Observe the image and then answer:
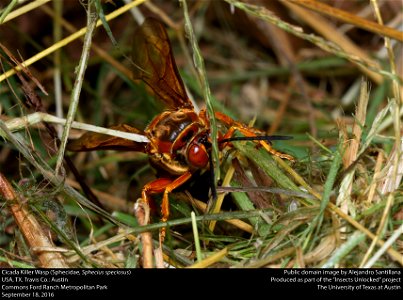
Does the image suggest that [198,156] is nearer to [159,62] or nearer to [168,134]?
[168,134]

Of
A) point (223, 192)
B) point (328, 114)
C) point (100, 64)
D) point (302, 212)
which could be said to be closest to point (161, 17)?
point (100, 64)

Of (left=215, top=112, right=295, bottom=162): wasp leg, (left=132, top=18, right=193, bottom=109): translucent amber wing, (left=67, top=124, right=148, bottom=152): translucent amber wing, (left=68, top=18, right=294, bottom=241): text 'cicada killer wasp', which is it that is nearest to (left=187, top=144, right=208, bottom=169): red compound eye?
(left=68, top=18, right=294, bottom=241): text 'cicada killer wasp'

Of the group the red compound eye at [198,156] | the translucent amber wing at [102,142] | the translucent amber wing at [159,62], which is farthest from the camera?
the translucent amber wing at [159,62]

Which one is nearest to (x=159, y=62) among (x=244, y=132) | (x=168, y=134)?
(x=168, y=134)

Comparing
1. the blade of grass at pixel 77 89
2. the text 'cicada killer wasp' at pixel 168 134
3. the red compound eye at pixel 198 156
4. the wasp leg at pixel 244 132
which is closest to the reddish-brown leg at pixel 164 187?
the text 'cicada killer wasp' at pixel 168 134

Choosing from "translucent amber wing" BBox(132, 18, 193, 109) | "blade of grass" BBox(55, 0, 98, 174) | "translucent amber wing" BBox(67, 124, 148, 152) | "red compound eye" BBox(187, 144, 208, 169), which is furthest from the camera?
"translucent amber wing" BBox(132, 18, 193, 109)

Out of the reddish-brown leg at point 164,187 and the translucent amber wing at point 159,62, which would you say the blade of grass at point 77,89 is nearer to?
the reddish-brown leg at point 164,187

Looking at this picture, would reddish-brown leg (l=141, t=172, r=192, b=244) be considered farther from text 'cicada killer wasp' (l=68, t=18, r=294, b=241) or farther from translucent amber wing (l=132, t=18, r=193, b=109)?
translucent amber wing (l=132, t=18, r=193, b=109)
